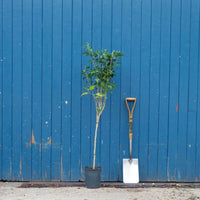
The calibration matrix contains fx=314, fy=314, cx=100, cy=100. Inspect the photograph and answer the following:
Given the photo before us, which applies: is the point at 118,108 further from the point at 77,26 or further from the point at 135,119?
the point at 77,26

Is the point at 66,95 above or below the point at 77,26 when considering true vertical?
below

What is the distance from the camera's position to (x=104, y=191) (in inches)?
172

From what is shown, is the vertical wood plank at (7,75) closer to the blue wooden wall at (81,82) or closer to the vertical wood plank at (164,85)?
the blue wooden wall at (81,82)

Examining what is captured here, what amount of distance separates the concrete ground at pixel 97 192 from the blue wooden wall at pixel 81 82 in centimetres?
26

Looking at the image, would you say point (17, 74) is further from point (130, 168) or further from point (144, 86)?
point (130, 168)

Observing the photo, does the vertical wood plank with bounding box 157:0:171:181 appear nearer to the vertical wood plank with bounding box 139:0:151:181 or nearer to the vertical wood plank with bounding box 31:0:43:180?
the vertical wood plank with bounding box 139:0:151:181

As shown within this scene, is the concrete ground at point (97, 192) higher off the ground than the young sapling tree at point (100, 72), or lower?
lower

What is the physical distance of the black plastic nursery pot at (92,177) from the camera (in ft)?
14.5

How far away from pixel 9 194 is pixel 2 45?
86.0 inches

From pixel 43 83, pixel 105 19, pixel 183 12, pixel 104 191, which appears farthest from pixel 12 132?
pixel 183 12

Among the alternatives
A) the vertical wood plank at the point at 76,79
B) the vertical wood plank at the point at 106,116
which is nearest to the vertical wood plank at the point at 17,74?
the vertical wood plank at the point at 76,79

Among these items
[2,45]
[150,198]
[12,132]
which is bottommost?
[150,198]

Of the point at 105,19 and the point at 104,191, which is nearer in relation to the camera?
the point at 104,191

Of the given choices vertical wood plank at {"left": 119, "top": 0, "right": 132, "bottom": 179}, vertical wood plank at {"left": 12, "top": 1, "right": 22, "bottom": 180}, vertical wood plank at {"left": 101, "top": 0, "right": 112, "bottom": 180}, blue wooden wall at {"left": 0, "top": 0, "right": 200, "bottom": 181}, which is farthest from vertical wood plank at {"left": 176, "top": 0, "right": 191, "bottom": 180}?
vertical wood plank at {"left": 12, "top": 1, "right": 22, "bottom": 180}
